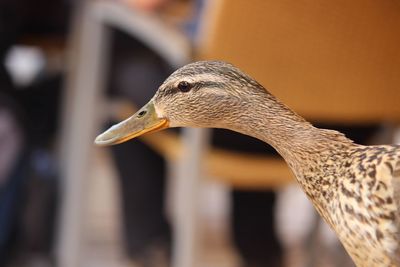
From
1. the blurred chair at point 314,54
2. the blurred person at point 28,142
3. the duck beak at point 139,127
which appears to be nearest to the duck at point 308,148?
the duck beak at point 139,127

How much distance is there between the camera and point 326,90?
137cm

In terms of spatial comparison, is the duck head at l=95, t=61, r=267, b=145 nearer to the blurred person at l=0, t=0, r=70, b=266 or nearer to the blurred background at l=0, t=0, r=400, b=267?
the blurred background at l=0, t=0, r=400, b=267

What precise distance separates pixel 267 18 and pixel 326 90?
0.20m

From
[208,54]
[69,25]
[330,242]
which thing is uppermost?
[69,25]

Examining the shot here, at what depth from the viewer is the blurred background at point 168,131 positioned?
1.23 meters

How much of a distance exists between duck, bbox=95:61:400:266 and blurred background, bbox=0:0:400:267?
18cm

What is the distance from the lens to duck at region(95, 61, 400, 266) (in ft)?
2.53

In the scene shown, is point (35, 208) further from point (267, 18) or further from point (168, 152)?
point (267, 18)

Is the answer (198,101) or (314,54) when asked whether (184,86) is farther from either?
(314,54)

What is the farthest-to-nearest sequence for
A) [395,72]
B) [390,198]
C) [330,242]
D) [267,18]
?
[330,242]
[267,18]
[395,72]
[390,198]

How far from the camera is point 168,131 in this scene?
5.77 feet

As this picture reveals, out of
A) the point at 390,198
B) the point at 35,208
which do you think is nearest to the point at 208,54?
the point at 390,198

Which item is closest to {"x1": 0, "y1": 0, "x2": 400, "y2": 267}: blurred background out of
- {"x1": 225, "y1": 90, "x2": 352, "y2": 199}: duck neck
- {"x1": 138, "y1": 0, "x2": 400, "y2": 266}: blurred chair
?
{"x1": 138, "y1": 0, "x2": 400, "y2": 266}: blurred chair

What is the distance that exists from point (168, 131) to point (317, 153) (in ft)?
3.05
